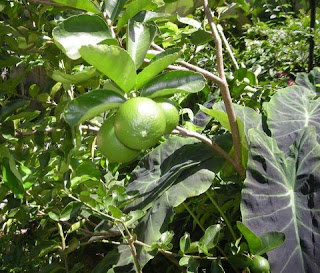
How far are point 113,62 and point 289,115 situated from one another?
785 mm

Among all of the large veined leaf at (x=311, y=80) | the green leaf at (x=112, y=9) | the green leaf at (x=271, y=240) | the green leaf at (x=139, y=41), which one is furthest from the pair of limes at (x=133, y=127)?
the large veined leaf at (x=311, y=80)

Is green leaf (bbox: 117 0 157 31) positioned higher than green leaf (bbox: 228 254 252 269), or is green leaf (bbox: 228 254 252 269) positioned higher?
green leaf (bbox: 117 0 157 31)

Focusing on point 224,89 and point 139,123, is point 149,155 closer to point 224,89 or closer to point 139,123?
point 224,89

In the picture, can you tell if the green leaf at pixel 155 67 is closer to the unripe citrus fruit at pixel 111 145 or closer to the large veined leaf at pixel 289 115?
the unripe citrus fruit at pixel 111 145

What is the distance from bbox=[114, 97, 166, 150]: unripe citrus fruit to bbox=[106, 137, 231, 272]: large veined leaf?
289 millimetres

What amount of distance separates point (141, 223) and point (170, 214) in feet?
0.47

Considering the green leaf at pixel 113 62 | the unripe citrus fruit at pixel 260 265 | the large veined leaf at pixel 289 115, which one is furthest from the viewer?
the large veined leaf at pixel 289 115

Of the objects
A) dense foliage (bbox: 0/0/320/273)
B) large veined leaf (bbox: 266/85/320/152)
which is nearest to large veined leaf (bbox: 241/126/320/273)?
dense foliage (bbox: 0/0/320/273)

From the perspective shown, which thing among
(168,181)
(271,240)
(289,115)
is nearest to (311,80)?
(289,115)

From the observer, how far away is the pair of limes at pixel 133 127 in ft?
2.70

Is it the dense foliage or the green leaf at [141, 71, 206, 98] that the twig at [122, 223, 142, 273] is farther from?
the green leaf at [141, 71, 206, 98]

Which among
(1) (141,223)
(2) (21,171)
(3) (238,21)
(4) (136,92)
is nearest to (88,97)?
(4) (136,92)

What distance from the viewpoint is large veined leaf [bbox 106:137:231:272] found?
1.11m

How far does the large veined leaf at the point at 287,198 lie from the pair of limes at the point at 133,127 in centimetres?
30
